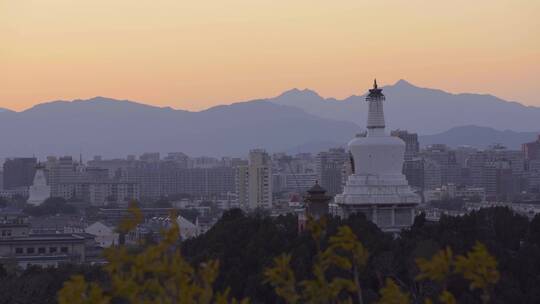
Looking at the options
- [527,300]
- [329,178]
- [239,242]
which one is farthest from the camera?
[329,178]

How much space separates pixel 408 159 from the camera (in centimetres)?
11881

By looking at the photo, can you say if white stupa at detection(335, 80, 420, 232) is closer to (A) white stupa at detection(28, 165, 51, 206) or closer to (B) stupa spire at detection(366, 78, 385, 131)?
(B) stupa spire at detection(366, 78, 385, 131)

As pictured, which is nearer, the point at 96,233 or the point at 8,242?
the point at 8,242

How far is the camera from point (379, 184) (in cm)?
3669

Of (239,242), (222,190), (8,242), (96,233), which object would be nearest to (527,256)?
(239,242)

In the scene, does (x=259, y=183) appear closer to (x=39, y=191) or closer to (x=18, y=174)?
(x=39, y=191)

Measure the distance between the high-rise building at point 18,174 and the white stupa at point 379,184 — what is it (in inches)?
4190

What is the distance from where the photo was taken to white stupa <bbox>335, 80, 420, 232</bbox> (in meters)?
36.3

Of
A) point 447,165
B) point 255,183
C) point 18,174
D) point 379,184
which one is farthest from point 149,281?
point 18,174

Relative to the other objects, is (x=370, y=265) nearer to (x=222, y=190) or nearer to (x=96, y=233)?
(x=96, y=233)

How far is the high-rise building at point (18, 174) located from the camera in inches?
5605

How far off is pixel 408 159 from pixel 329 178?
820cm

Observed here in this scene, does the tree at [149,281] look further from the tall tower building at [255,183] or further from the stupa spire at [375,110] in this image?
the tall tower building at [255,183]

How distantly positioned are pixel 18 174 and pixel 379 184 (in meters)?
110
